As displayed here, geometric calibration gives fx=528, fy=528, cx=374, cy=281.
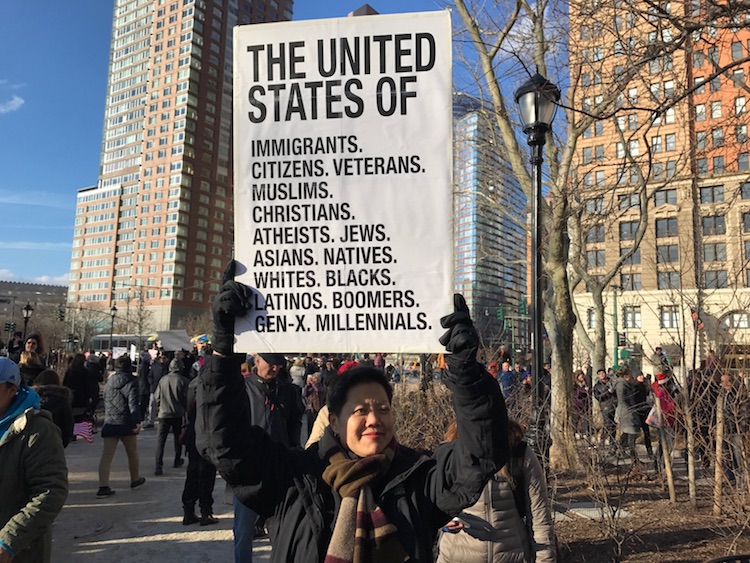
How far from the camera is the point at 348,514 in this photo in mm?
1849

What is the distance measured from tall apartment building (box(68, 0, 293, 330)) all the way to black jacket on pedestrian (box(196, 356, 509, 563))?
105 metres

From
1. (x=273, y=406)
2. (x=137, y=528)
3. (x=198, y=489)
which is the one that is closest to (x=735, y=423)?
(x=273, y=406)

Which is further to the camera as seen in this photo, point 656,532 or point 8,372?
point 656,532

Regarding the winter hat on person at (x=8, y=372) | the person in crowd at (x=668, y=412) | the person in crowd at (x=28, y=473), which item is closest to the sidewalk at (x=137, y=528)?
the person in crowd at (x=28, y=473)

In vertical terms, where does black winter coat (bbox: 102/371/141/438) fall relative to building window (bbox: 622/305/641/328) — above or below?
below

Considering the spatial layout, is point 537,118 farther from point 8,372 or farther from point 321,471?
point 8,372

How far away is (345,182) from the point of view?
234cm

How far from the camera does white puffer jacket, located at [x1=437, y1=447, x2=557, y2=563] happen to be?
312 cm

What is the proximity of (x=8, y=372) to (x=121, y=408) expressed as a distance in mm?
5363

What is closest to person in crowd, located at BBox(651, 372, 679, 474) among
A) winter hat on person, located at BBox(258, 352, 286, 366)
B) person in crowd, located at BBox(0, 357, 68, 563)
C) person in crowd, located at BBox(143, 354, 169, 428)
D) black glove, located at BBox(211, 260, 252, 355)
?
winter hat on person, located at BBox(258, 352, 286, 366)

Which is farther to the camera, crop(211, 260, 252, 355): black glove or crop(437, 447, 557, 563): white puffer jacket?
crop(437, 447, 557, 563): white puffer jacket

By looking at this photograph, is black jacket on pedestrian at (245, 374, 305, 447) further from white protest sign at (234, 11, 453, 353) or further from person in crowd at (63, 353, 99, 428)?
person in crowd at (63, 353, 99, 428)

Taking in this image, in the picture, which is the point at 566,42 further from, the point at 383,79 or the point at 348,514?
the point at 348,514

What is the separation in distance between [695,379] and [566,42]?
21.3 ft
